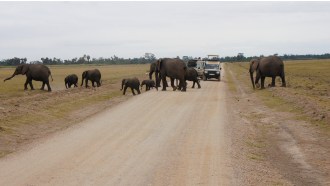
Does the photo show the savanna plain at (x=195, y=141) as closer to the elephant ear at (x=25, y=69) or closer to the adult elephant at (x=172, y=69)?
the adult elephant at (x=172, y=69)

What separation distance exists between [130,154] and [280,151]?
15.2 feet

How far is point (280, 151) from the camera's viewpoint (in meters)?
14.4

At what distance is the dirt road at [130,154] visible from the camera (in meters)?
10.2

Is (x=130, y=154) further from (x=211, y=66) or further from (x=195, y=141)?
(x=211, y=66)

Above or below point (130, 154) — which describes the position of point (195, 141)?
below

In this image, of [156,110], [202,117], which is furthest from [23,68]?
[202,117]

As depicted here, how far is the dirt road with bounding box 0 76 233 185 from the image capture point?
10.2 meters

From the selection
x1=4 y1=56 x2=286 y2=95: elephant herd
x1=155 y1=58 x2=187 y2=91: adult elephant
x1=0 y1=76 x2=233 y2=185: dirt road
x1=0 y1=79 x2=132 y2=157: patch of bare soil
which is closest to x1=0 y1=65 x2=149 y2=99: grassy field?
x1=4 y1=56 x2=286 y2=95: elephant herd

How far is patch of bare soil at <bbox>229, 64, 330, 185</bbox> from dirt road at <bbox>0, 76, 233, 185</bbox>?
555 millimetres

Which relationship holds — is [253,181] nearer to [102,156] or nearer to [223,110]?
[102,156]

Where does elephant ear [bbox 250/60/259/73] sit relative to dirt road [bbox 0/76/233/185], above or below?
above

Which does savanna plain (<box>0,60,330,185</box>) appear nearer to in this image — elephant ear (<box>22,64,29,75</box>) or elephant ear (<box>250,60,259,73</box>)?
elephant ear (<box>250,60,259,73</box>)

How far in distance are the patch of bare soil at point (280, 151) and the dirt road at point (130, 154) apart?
0.55 meters

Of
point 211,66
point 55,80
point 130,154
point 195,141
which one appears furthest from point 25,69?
point 130,154
